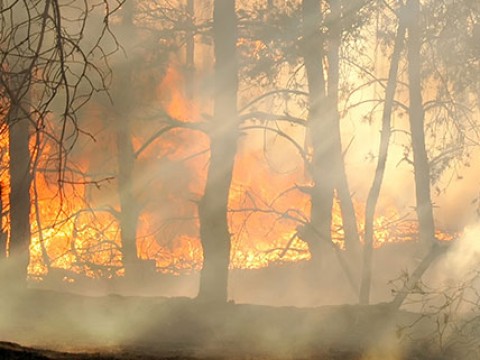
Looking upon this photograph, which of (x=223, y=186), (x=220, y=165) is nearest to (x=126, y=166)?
(x=220, y=165)

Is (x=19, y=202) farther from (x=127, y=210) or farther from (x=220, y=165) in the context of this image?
(x=127, y=210)

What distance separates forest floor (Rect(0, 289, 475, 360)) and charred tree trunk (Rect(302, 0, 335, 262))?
5.91m

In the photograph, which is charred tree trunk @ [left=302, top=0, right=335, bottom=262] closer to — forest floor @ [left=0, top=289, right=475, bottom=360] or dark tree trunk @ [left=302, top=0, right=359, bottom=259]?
dark tree trunk @ [left=302, top=0, right=359, bottom=259]

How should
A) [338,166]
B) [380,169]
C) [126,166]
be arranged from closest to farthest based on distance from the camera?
1. [380,169]
2. [338,166]
3. [126,166]

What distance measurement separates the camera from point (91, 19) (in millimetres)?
18891

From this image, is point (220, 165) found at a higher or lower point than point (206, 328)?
higher

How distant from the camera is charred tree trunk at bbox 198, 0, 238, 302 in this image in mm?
12719

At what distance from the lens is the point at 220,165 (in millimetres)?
12836

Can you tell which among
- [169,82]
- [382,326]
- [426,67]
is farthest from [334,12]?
[169,82]

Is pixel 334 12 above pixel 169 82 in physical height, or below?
below

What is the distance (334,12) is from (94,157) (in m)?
8.62

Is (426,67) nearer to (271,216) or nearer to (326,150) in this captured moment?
(326,150)

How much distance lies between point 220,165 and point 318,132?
18.2ft

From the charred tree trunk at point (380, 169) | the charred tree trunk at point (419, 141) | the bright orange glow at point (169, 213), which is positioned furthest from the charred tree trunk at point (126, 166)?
the charred tree trunk at point (380, 169)
